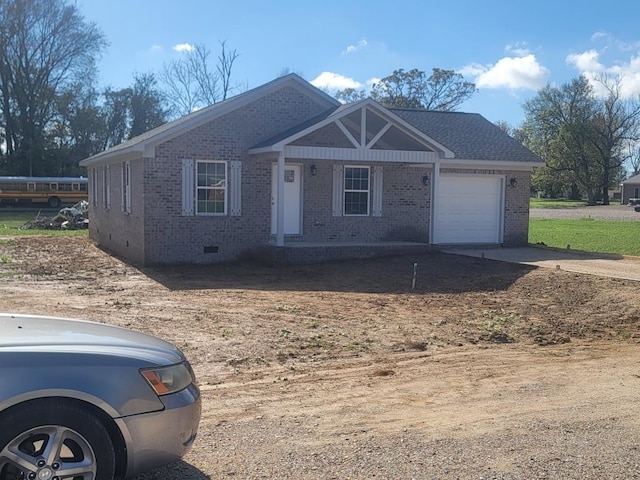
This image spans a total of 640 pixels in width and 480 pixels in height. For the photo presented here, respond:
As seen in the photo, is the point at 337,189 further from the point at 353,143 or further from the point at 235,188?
the point at 235,188

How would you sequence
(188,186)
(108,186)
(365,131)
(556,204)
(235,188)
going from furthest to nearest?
(556,204) → (108,186) → (235,188) → (365,131) → (188,186)

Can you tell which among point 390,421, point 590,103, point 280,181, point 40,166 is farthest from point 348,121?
point 590,103

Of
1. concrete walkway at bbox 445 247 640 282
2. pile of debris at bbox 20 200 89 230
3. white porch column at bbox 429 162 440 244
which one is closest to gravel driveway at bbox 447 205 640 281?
concrete walkway at bbox 445 247 640 282

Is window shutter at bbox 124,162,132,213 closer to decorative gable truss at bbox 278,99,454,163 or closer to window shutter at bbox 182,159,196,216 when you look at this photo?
window shutter at bbox 182,159,196,216

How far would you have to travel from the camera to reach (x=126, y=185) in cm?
1895

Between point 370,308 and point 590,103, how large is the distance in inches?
2905

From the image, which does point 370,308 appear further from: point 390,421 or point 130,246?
point 130,246

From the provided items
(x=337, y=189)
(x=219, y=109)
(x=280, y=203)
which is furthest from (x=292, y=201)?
(x=219, y=109)

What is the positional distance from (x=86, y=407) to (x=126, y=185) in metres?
16.1

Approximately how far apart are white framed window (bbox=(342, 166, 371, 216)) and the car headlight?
14.9 meters

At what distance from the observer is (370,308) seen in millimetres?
11414

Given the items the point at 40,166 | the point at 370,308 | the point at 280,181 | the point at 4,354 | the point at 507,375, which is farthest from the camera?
the point at 40,166


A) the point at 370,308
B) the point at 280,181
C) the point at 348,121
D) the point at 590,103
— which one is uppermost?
the point at 590,103

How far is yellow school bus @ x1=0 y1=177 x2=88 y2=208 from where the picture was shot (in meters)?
48.5
